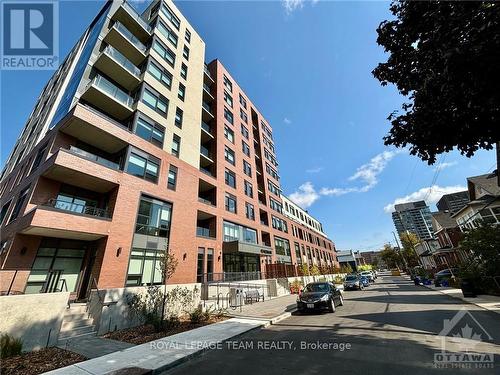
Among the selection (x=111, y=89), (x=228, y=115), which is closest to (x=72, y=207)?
(x=111, y=89)

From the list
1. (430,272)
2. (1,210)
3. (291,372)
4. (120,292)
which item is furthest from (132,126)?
(430,272)

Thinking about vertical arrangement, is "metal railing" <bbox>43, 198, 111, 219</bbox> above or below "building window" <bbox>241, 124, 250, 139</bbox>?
below

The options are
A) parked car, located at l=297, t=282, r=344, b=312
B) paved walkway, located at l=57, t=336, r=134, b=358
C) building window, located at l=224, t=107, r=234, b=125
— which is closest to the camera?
paved walkway, located at l=57, t=336, r=134, b=358

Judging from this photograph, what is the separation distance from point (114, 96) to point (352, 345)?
21.7 metres

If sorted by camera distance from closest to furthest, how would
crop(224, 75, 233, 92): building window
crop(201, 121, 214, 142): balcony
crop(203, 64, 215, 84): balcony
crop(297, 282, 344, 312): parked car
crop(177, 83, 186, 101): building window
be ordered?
crop(297, 282, 344, 312): parked car < crop(177, 83, 186, 101): building window < crop(201, 121, 214, 142): balcony < crop(203, 64, 215, 84): balcony < crop(224, 75, 233, 92): building window

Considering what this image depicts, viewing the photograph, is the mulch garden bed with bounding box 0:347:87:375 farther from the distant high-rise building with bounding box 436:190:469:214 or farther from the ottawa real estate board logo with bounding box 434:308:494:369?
the distant high-rise building with bounding box 436:190:469:214

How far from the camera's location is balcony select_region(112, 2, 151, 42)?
21.8 metres

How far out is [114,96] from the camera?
18219 millimetres

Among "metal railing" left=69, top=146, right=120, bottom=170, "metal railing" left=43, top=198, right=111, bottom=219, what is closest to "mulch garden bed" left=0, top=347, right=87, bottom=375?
"metal railing" left=43, top=198, right=111, bottom=219

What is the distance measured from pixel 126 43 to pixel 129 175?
13329 millimetres

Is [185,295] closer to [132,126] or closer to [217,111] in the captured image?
[132,126]

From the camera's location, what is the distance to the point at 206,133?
2828 centimetres

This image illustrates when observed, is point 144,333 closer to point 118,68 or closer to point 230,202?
point 230,202

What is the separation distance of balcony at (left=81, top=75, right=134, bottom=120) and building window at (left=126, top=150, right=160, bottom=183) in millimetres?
4174
